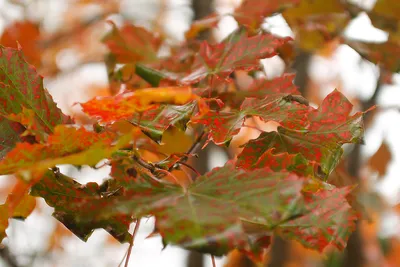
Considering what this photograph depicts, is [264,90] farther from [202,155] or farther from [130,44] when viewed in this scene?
[202,155]

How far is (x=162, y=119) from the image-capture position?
1.38 feet

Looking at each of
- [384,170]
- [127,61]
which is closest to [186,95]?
[127,61]

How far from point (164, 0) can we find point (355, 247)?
1623mm

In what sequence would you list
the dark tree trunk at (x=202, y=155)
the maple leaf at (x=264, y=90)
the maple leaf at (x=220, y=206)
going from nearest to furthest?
the maple leaf at (x=220, y=206) → the maple leaf at (x=264, y=90) → the dark tree trunk at (x=202, y=155)

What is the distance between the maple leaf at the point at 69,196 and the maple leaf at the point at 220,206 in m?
0.09

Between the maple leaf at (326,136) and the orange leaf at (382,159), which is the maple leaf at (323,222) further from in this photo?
the orange leaf at (382,159)

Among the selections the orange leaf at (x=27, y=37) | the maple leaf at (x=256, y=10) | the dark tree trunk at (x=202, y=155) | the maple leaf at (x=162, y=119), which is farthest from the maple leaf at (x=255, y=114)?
the dark tree trunk at (x=202, y=155)

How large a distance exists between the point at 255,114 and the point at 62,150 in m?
0.17

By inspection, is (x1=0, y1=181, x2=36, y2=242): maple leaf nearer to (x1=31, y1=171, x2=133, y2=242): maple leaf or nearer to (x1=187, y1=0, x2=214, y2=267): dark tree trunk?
(x1=31, y1=171, x2=133, y2=242): maple leaf

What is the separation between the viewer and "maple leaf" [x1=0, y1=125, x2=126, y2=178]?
0.30 m

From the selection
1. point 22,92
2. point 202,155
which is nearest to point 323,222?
point 22,92

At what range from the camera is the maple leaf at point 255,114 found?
406 millimetres

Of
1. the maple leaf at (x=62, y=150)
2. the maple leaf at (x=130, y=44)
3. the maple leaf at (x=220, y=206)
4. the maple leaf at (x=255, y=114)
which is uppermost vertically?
the maple leaf at (x=62, y=150)

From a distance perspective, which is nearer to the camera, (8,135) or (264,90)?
(8,135)
